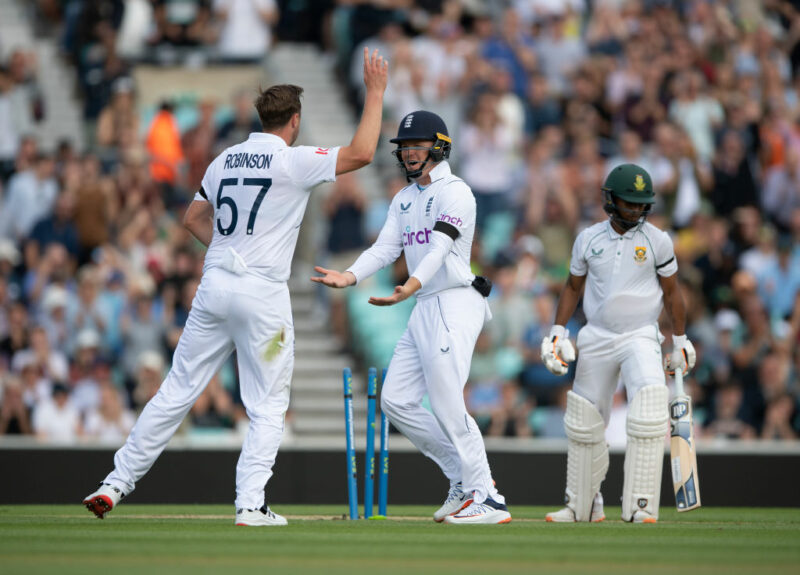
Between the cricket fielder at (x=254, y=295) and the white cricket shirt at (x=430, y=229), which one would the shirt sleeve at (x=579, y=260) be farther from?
the cricket fielder at (x=254, y=295)

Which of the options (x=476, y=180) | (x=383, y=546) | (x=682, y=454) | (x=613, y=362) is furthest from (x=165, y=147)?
(x=383, y=546)

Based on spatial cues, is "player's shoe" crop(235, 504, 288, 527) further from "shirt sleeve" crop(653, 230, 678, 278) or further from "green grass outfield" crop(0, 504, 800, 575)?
"shirt sleeve" crop(653, 230, 678, 278)

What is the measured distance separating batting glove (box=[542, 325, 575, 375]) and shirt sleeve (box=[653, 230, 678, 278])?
842mm

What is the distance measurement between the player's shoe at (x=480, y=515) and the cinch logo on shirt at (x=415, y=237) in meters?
1.79

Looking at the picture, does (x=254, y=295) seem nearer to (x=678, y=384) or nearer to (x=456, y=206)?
(x=456, y=206)

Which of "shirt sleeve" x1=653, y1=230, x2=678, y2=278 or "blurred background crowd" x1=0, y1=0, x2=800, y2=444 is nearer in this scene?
"shirt sleeve" x1=653, y1=230, x2=678, y2=278

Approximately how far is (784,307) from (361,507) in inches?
259

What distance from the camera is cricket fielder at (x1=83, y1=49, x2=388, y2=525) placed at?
911 cm

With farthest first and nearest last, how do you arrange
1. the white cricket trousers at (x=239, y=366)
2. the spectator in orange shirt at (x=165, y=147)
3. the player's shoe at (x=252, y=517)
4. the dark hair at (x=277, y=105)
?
1. the spectator in orange shirt at (x=165, y=147)
2. the dark hair at (x=277, y=105)
3. the white cricket trousers at (x=239, y=366)
4. the player's shoe at (x=252, y=517)

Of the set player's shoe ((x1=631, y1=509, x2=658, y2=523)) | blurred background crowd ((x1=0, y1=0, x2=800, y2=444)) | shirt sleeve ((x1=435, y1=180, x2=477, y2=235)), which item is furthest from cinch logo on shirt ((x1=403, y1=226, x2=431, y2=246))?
blurred background crowd ((x1=0, y1=0, x2=800, y2=444))

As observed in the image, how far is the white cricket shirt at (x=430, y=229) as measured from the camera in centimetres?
977

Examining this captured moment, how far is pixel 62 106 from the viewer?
20.2m

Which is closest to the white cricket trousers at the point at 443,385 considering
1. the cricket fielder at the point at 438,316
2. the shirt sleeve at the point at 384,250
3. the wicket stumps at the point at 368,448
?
the cricket fielder at the point at 438,316

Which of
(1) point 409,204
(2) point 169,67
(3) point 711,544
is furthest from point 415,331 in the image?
(2) point 169,67
